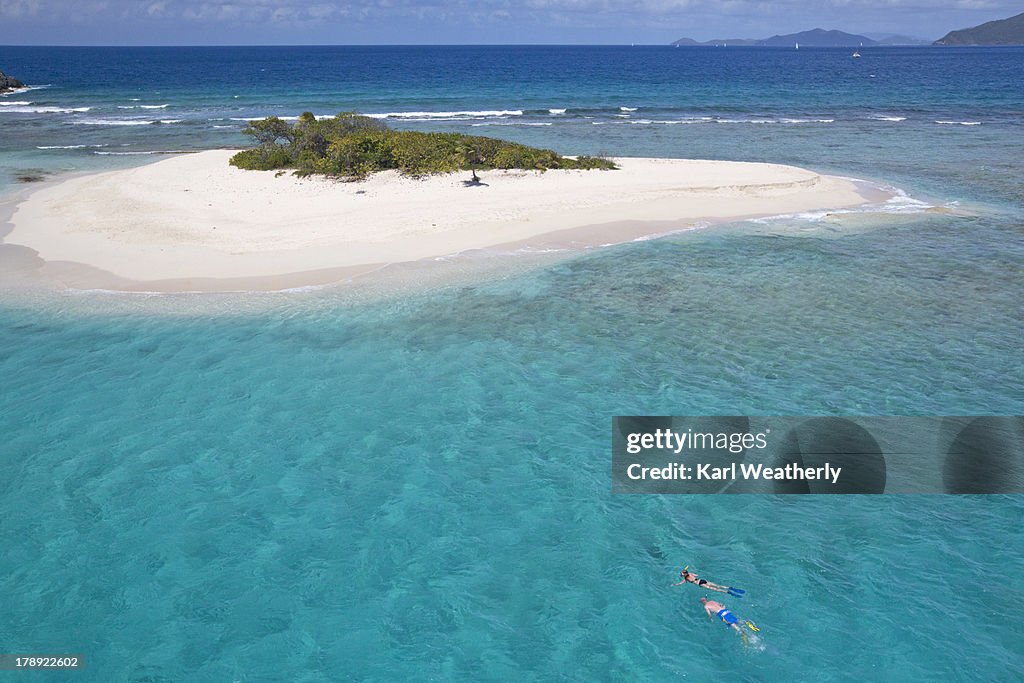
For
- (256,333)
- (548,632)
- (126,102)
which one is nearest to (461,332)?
(256,333)

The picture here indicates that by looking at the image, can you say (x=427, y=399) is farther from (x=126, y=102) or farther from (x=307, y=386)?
(x=126, y=102)

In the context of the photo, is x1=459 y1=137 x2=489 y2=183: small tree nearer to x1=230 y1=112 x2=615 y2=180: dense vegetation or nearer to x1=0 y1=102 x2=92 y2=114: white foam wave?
x1=230 y1=112 x2=615 y2=180: dense vegetation

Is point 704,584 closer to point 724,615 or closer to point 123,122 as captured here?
point 724,615

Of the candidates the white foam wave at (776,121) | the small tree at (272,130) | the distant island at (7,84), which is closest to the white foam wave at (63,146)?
the small tree at (272,130)

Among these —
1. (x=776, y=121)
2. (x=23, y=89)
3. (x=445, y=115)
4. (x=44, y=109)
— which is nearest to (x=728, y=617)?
(x=776, y=121)

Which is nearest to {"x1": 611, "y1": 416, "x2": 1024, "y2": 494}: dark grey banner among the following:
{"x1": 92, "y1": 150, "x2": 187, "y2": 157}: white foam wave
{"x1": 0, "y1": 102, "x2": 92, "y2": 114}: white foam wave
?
{"x1": 92, "y1": 150, "x2": 187, "y2": 157}: white foam wave

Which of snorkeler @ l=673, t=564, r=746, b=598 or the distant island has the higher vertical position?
the distant island
